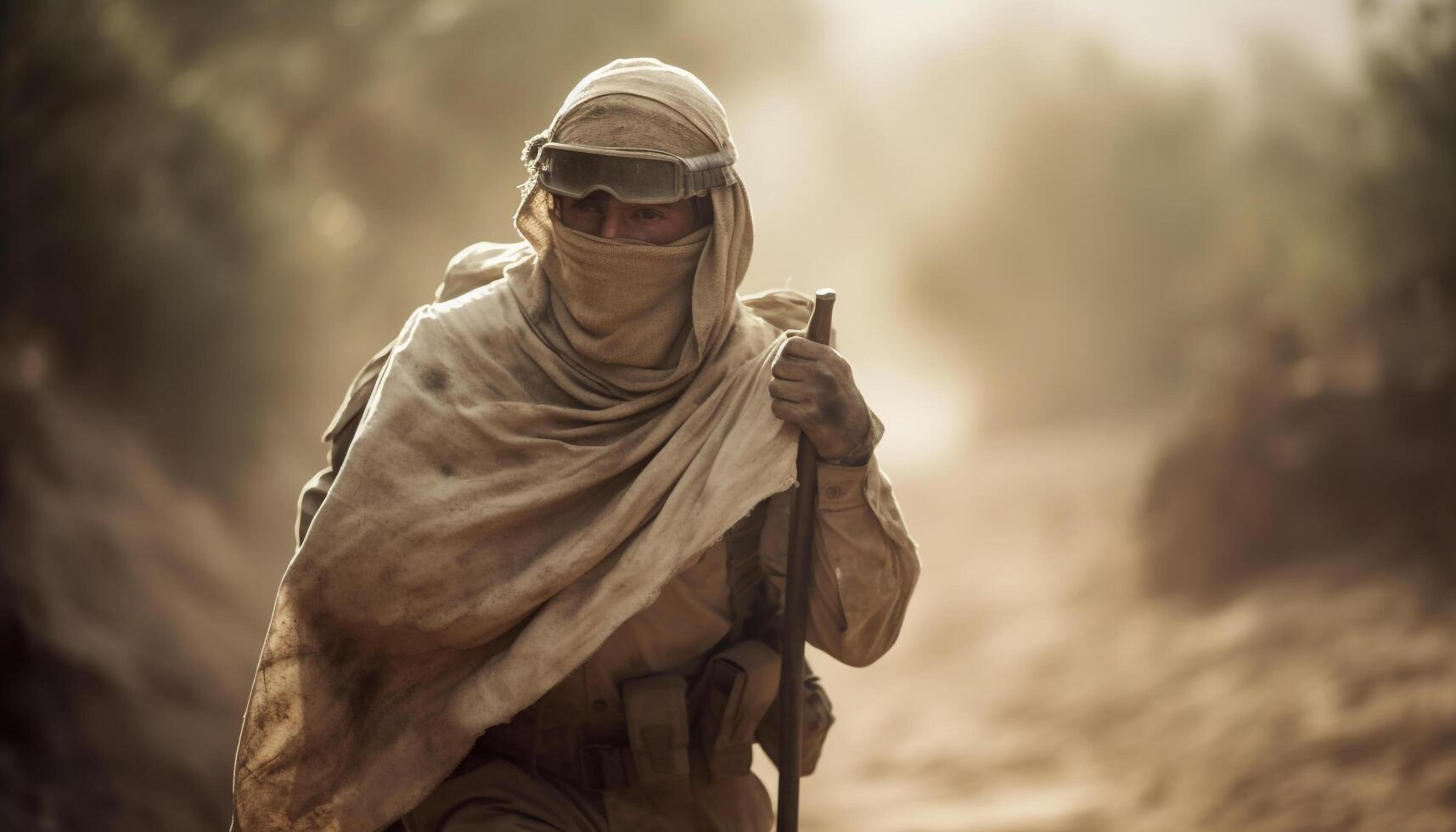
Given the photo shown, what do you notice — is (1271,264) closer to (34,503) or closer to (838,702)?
(838,702)

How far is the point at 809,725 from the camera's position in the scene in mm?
3656

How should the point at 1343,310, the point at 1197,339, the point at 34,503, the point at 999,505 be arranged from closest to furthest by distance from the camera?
the point at 34,503 → the point at 1343,310 → the point at 999,505 → the point at 1197,339

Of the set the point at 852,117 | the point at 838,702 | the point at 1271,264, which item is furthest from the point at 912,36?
the point at 838,702

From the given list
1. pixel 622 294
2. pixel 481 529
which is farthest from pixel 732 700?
pixel 622 294

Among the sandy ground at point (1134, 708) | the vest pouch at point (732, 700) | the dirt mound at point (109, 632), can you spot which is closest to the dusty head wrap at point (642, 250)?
the vest pouch at point (732, 700)

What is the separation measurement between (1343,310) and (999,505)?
200 inches

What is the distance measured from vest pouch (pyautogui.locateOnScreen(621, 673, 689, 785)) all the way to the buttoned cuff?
0.53m

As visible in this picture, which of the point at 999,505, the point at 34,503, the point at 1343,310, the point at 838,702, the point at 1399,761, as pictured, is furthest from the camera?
the point at 999,505

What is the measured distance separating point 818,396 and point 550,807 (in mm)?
1039

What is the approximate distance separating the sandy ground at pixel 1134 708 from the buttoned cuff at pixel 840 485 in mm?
5817

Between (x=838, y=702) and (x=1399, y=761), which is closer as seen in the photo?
(x=1399, y=761)

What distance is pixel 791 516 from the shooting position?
10.9 feet

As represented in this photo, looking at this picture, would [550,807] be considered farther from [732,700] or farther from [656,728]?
[732,700]

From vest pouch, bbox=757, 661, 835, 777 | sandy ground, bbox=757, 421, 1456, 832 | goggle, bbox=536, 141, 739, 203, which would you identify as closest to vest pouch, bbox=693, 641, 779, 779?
vest pouch, bbox=757, 661, 835, 777
